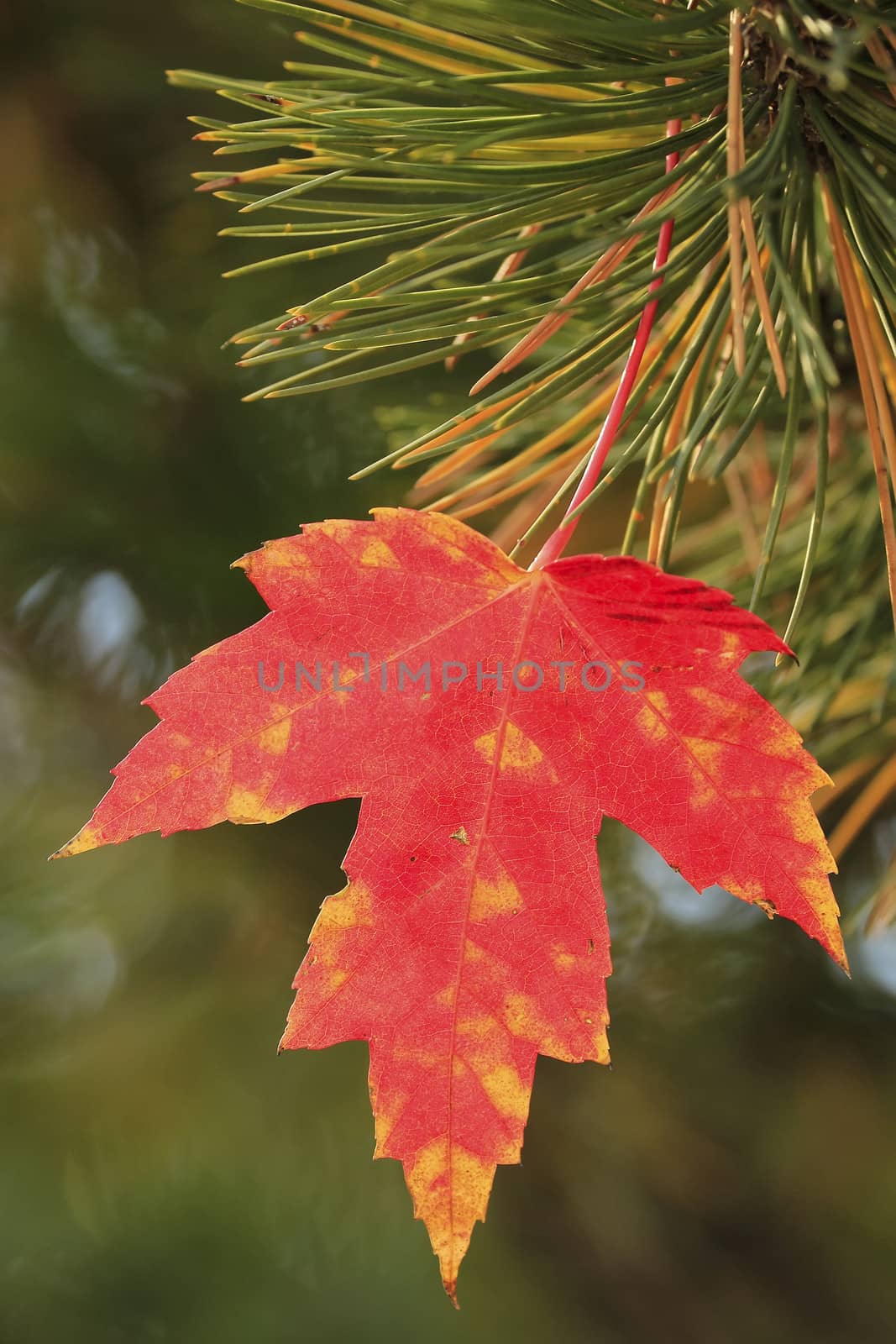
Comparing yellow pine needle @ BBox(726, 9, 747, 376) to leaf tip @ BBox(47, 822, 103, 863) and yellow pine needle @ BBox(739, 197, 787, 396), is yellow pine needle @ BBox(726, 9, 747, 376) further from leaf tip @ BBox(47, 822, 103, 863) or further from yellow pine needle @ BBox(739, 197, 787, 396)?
leaf tip @ BBox(47, 822, 103, 863)

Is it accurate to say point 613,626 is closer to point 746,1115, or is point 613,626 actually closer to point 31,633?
point 31,633

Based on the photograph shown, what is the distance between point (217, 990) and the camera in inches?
30.9

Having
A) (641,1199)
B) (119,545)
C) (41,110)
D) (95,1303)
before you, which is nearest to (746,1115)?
(641,1199)

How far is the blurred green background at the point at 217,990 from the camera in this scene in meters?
0.69

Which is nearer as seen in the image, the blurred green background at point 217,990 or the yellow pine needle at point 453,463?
the yellow pine needle at point 453,463

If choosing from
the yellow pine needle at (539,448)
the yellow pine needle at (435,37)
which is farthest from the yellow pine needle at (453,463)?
the yellow pine needle at (435,37)

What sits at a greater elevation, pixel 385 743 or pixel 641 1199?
pixel 385 743

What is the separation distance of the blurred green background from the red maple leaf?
0.46 metres

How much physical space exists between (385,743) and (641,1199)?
0.82 meters

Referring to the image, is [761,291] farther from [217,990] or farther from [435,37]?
[217,990]

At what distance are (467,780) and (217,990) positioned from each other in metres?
0.63

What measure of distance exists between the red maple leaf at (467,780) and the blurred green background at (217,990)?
46cm

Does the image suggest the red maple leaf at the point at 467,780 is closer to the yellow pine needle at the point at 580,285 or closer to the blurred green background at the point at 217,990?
the yellow pine needle at the point at 580,285

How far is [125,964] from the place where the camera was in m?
0.79
